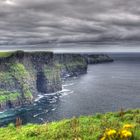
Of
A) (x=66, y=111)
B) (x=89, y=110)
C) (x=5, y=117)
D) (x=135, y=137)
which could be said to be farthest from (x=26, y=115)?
(x=135, y=137)

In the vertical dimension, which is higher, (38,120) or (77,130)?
(77,130)

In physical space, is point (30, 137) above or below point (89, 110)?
above

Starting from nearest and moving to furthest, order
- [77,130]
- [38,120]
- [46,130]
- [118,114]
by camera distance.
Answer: [77,130], [46,130], [118,114], [38,120]

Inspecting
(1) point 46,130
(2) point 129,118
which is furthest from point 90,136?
(2) point 129,118

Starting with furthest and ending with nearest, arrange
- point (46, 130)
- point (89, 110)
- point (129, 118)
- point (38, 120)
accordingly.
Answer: point (89, 110) < point (38, 120) < point (129, 118) < point (46, 130)

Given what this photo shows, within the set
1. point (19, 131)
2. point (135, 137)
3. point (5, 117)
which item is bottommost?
point (5, 117)

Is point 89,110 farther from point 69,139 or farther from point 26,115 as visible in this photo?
point 69,139

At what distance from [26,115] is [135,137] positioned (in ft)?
554

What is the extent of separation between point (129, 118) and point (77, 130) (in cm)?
901

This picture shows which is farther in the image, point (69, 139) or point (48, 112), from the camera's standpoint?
point (48, 112)

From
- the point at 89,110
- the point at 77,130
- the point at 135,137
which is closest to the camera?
the point at 135,137

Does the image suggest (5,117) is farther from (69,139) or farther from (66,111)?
(69,139)

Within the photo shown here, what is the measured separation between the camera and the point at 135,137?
3078 centimetres

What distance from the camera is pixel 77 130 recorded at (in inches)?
1470
